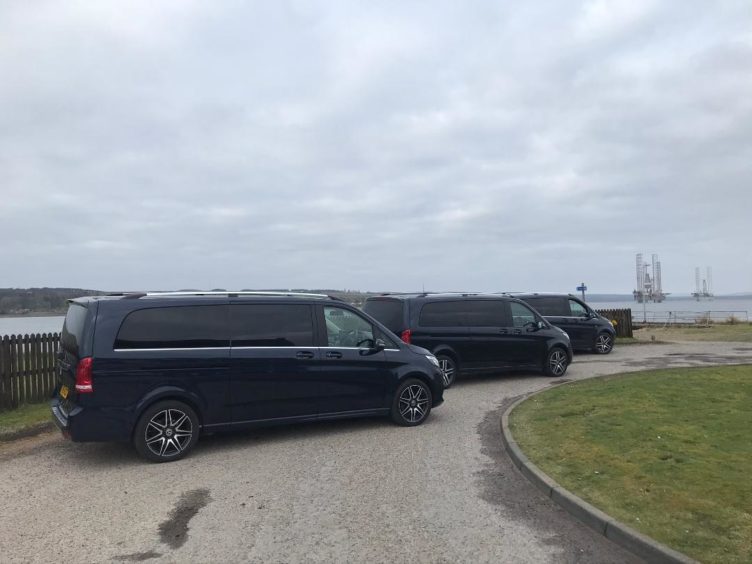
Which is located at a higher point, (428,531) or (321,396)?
(321,396)

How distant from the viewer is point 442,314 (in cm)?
1229

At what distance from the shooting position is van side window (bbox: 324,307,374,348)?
8359mm

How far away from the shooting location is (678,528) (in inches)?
176

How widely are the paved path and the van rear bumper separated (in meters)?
0.37

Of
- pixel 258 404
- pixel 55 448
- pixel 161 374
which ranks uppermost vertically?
pixel 161 374

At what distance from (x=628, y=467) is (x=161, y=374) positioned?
17.2 ft

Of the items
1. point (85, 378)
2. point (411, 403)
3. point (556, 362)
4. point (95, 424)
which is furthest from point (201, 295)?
point (556, 362)

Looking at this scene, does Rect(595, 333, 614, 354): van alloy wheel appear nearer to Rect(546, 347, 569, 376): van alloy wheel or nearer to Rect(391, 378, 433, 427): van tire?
Rect(546, 347, 569, 376): van alloy wheel

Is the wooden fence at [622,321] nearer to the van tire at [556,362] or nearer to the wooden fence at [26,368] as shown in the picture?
the van tire at [556,362]

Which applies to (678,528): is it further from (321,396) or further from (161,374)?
(161,374)

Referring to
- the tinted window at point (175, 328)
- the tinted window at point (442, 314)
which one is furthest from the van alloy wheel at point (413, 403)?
the tinted window at point (442, 314)

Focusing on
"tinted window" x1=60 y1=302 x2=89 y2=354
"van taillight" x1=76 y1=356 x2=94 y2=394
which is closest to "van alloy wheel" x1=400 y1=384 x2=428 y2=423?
"van taillight" x1=76 y1=356 x2=94 y2=394

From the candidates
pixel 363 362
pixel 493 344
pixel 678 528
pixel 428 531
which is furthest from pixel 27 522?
pixel 493 344

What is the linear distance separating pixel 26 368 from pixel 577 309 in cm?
1481
